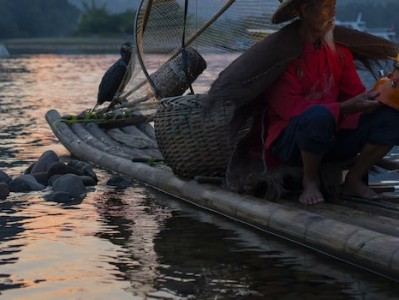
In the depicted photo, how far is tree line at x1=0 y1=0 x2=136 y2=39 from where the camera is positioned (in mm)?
87312

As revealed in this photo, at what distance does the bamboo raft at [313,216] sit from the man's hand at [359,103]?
512 millimetres

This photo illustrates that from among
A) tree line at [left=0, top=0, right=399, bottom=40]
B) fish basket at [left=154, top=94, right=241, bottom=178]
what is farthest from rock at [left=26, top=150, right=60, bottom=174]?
tree line at [left=0, top=0, right=399, bottom=40]

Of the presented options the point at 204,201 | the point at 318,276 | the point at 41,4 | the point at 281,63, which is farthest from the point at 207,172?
the point at 41,4

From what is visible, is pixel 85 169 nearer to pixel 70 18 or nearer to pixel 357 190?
pixel 357 190

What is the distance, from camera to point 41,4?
101 m

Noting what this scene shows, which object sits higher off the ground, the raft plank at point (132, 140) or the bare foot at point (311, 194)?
the bare foot at point (311, 194)

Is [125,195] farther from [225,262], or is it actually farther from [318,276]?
[318,276]

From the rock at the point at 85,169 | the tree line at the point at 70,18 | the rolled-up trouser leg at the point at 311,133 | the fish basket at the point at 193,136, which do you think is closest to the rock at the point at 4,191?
the rock at the point at 85,169

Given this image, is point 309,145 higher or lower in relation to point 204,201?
higher

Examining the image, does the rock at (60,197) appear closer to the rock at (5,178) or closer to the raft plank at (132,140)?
the rock at (5,178)

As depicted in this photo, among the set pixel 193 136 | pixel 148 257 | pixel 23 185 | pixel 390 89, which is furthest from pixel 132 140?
pixel 390 89

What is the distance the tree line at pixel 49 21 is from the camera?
286 feet

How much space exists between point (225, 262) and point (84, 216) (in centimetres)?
140

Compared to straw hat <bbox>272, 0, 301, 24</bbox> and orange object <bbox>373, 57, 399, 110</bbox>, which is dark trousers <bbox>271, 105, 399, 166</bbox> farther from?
straw hat <bbox>272, 0, 301, 24</bbox>
